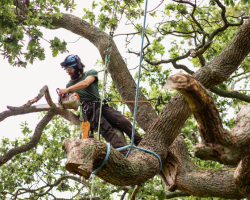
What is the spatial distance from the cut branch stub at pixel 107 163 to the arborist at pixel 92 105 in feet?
2.16

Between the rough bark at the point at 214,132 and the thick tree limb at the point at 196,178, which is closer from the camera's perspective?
the rough bark at the point at 214,132

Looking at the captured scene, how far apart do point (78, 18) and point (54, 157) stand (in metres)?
3.12

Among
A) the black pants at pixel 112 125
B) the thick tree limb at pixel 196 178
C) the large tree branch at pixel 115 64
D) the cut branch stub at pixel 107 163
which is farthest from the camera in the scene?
the large tree branch at pixel 115 64

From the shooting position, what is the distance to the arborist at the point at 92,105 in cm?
352

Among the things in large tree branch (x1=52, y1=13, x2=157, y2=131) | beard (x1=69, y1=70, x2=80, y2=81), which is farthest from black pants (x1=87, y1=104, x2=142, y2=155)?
beard (x1=69, y1=70, x2=80, y2=81)

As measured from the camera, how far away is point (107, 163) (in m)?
2.15

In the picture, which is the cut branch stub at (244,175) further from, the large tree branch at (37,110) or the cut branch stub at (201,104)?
the large tree branch at (37,110)

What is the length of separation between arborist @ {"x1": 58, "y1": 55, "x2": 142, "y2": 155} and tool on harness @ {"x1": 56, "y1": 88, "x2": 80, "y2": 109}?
0.08 metres

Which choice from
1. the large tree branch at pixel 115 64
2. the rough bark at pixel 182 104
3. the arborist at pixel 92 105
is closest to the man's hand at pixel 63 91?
the arborist at pixel 92 105

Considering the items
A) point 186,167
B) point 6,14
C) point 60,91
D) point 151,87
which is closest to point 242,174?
point 186,167

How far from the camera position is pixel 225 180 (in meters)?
2.64

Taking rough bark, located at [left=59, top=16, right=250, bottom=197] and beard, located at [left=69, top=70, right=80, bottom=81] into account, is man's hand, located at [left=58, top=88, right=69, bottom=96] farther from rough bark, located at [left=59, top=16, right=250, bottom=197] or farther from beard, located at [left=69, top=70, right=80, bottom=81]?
rough bark, located at [left=59, top=16, right=250, bottom=197]

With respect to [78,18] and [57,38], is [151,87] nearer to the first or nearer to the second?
[78,18]

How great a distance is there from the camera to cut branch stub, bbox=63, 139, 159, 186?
6.28ft
